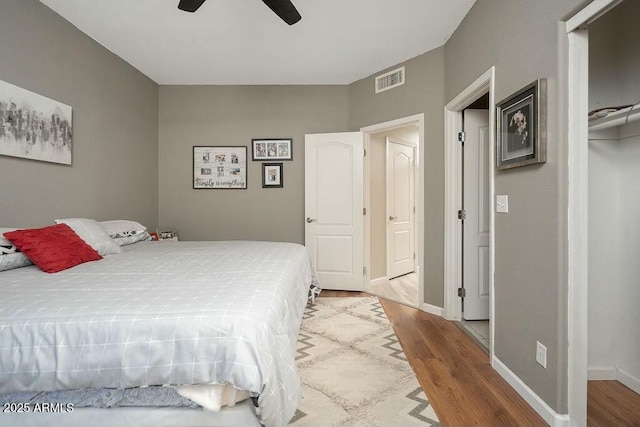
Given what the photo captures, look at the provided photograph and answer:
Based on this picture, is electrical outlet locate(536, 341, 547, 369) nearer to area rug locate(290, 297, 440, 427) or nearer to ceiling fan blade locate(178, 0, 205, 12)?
area rug locate(290, 297, 440, 427)

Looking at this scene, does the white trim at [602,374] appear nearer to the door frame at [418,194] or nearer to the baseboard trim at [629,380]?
the baseboard trim at [629,380]

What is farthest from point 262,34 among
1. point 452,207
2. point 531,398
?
point 531,398

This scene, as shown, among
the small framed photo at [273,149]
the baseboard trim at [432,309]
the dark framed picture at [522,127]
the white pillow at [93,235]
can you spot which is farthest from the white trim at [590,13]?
the small framed photo at [273,149]

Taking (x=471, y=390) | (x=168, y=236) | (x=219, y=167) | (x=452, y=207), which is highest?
(x=219, y=167)

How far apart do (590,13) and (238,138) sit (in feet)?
13.1

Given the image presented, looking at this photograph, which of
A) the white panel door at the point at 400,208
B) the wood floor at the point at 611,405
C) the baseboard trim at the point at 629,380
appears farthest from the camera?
the white panel door at the point at 400,208

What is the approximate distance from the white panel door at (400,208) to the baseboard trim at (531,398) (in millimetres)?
2801

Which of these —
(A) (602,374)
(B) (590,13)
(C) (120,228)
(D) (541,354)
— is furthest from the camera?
(C) (120,228)

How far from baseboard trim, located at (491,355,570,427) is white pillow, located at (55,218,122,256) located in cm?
289

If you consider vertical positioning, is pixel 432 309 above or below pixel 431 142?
below

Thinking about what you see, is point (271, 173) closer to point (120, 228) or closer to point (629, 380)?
point (120, 228)

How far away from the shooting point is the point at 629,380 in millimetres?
2100

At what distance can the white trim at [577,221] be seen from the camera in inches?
66.9

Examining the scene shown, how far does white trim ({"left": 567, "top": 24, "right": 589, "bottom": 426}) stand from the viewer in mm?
1700
